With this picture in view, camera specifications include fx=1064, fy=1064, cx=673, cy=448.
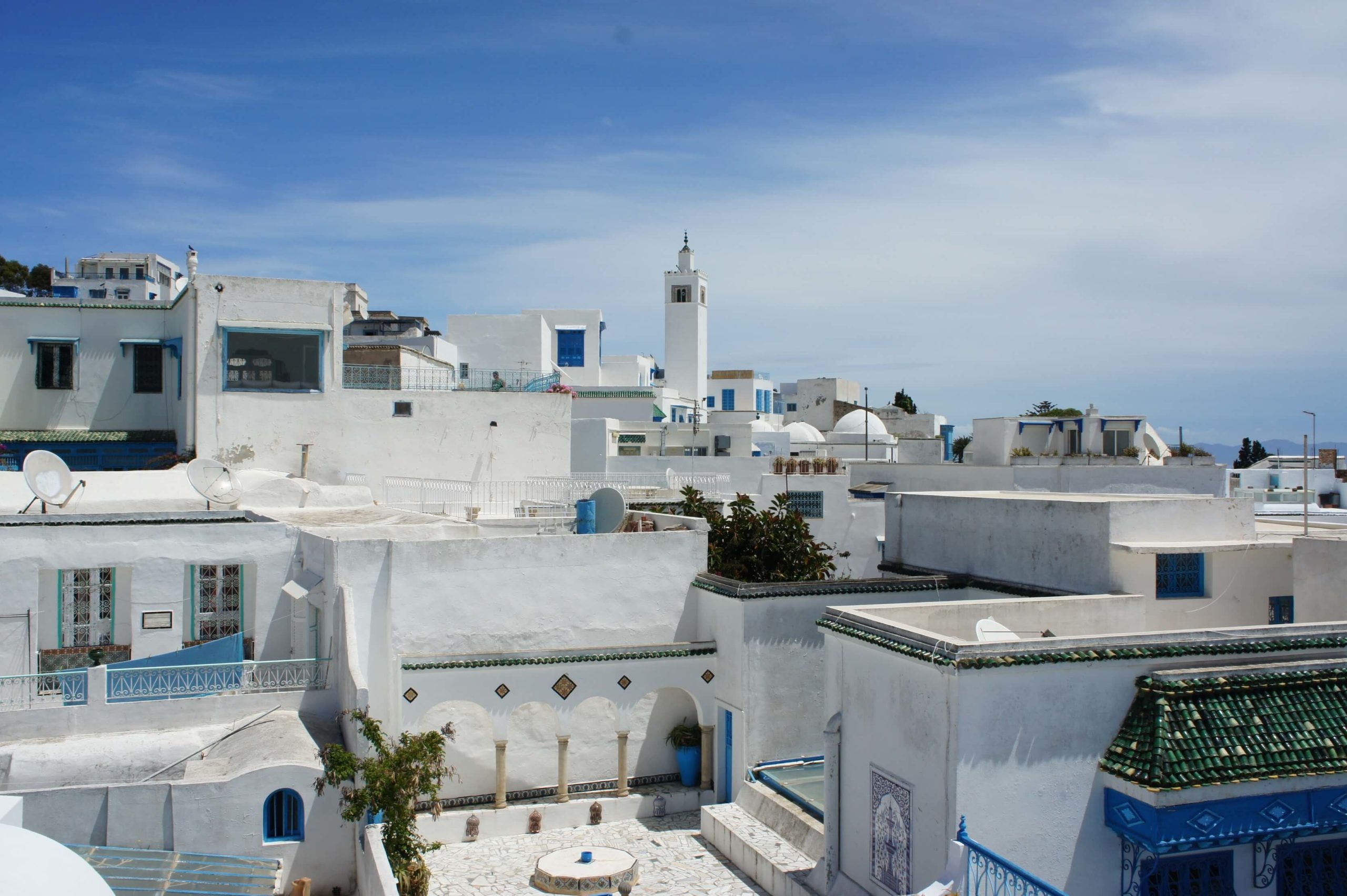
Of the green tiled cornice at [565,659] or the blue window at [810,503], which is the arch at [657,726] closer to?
the green tiled cornice at [565,659]

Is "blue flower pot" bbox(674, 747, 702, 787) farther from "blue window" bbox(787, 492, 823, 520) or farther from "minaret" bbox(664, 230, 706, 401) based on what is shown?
"minaret" bbox(664, 230, 706, 401)

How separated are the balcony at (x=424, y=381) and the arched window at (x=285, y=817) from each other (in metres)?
12.7

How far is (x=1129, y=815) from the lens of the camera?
8.84 metres

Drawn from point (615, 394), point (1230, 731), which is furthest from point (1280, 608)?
point (615, 394)

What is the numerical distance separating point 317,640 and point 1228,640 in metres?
11.1

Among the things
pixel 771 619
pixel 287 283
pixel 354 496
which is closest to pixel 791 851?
pixel 771 619

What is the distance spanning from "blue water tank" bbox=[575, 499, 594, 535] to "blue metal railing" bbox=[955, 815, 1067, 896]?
9.72 metres

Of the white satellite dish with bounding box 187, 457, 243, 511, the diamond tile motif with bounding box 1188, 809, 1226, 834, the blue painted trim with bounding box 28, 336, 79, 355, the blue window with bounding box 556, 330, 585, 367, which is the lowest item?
the diamond tile motif with bounding box 1188, 809, 1226, 834

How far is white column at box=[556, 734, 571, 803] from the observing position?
48.1 ft

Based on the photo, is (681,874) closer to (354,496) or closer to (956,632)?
(956,632)

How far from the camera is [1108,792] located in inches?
356

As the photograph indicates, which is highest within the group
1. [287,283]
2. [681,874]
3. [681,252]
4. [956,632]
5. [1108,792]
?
[681,252]

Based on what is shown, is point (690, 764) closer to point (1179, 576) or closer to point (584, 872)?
point (584, 872)

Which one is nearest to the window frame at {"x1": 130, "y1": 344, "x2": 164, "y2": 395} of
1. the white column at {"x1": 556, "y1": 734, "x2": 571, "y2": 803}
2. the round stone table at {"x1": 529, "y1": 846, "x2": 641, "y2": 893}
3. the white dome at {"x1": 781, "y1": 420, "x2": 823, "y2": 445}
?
the white column at {"x1": 556, "y1": 734, "x2": 571, "y2": 803}
